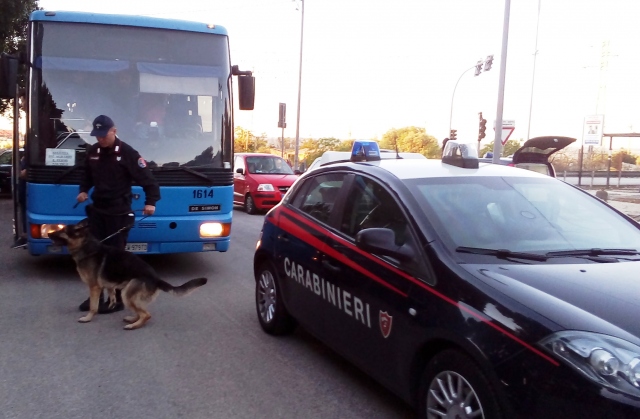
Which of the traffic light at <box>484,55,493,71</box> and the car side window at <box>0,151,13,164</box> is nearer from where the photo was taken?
the car side window at <box>0,151,13,164</box>

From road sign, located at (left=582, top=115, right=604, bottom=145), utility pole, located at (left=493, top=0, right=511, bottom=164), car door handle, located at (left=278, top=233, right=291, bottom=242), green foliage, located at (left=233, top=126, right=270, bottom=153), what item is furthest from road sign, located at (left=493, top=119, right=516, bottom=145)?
green foliage, located at (left=233, top=126, right=270, bottom=153)

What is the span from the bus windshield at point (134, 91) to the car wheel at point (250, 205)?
9.09 m

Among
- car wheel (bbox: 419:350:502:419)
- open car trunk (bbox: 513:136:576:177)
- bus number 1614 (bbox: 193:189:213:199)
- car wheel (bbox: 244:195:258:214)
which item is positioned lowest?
car wheel (bbox: 244:195:258:214)

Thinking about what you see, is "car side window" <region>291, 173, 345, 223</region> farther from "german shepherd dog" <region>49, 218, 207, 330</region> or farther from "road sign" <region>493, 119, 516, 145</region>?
"road sign" <region>493, 119, 516, 145</region>

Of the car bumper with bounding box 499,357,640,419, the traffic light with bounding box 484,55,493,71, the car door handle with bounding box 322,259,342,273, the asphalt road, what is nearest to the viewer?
the car bumper with bounding box 499,357,640,419

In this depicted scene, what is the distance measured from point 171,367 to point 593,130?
2641 cm

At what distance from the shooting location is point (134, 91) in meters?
7.90

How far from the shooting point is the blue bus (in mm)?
7566

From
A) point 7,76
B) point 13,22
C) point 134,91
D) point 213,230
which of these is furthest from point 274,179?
point 7,76

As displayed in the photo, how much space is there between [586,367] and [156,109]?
640 centimetres

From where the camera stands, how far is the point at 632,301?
9.98 feet

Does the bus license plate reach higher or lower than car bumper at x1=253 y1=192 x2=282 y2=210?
higher

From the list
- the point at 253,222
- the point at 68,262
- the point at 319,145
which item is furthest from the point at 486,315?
the point at 319,145

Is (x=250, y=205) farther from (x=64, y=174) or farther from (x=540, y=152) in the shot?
(x=64, y=174)
